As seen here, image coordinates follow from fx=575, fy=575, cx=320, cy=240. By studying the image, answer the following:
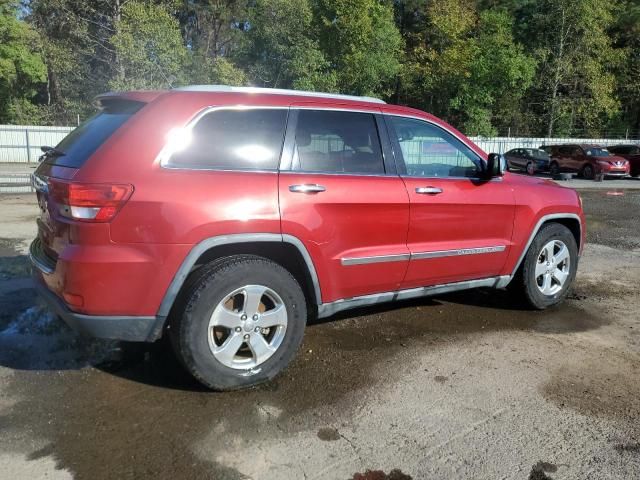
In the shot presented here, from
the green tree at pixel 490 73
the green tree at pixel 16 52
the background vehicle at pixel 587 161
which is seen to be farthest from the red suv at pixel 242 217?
the green tree at pixel 490 73

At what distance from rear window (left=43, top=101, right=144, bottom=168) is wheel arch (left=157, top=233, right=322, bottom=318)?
2.86 ft

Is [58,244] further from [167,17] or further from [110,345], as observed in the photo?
[167,17]

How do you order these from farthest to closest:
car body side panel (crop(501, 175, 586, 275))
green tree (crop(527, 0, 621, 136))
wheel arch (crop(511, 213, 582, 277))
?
green tree (crop(527, 0, 621, 136))
wheel arch (crop(511, 213, 582, 277))
car body side panel (crop(501, 175, 586, 275))

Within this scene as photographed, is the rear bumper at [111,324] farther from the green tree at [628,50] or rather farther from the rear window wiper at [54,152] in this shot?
the green tree at [628,50]

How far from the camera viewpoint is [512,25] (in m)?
39.9

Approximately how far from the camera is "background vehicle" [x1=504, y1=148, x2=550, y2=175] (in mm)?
26578

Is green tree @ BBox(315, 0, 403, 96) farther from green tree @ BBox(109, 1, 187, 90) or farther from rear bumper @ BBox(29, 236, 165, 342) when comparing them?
rear bumper @ BBox(29, 236, 165, 342)

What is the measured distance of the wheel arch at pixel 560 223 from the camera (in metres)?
5.11

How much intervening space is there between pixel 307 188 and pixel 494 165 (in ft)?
5.87

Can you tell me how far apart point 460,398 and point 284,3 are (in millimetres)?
27030

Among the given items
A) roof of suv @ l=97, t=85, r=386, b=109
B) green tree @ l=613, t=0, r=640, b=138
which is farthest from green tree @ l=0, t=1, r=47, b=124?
green tree @ l=613, t=0, r=640, b=138

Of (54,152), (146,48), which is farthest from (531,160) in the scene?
(54,152)

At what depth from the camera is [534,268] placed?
5.23 meters

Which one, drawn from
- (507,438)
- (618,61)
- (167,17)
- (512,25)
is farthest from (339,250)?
(618,61)
